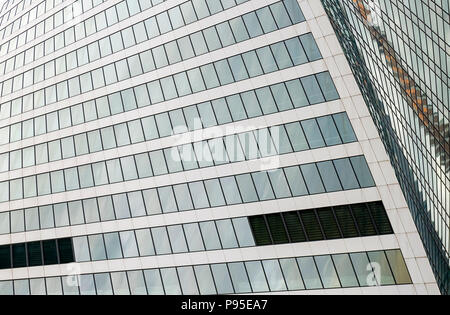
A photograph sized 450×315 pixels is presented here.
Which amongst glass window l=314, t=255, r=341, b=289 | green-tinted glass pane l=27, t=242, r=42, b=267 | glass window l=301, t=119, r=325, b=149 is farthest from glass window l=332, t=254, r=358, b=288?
green-tinted glass pane l=27, t=242, r=42, b=267

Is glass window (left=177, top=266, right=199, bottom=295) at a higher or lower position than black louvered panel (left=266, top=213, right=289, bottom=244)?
lower

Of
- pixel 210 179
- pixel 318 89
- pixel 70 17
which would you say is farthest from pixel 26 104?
pixel 318 89

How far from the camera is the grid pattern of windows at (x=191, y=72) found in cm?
3316

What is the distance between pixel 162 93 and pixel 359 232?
800 inches

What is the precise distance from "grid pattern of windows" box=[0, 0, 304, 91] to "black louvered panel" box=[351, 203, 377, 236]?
15.3m

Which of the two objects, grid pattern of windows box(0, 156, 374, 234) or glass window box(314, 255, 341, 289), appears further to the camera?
grid pattern of windows box(0, 156, 374, 234)

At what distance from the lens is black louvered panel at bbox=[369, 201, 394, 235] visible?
2803 cm

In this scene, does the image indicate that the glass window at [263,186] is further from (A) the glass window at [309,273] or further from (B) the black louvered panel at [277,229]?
(A) the glass window at [309,273]

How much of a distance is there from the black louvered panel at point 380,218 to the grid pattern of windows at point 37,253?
26258 millimetres

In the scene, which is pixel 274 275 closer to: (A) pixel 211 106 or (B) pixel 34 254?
(A) pixel 211 106

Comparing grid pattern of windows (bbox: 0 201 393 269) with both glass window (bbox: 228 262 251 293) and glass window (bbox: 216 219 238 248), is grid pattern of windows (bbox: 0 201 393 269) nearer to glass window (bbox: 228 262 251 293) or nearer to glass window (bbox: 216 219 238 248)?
glass window (bbox: 216 219 238 248)

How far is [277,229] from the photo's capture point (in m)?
30.7

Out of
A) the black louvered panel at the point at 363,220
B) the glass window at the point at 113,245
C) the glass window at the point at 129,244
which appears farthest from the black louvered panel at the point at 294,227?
the glass window at the point at 113,245

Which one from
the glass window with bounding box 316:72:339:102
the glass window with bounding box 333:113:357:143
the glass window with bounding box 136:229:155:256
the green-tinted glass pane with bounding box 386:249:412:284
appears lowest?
the green-tinted glass pane with bounding box 386:249:412:284
